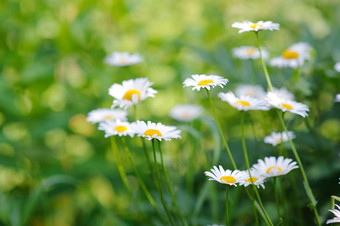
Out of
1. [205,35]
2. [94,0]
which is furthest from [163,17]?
[94,0]

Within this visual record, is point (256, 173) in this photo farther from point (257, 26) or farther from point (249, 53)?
point (249, 53)

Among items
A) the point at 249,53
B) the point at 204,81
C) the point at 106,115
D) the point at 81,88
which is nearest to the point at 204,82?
the point at 204,81

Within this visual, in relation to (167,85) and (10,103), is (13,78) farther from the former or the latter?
(167,85)

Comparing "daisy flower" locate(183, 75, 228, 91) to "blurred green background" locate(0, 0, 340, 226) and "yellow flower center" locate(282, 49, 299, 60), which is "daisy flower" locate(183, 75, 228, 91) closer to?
"yellow flower center" locate(282, 49, 299, 60)

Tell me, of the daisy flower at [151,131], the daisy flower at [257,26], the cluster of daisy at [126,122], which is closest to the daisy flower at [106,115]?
the cluster of daisy at [126,122]

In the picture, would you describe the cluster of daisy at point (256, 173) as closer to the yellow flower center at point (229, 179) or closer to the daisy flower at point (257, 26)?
the yellow flower center at point (229, 179)
